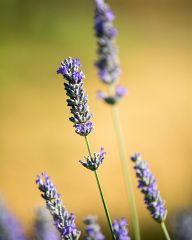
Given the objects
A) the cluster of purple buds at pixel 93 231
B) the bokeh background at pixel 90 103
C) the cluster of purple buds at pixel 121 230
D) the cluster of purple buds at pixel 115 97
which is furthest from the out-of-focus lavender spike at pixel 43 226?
the bokeh background at pixel 90 103

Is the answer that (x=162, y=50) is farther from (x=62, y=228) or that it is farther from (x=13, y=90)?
(x=62, y=228)

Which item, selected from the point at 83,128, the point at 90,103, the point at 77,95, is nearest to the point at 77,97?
the point at 77,95

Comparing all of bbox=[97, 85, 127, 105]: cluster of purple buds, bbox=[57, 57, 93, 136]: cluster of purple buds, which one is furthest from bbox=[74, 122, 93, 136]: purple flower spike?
bbox=[97, 85, 127, 105]: cluster of purple buds

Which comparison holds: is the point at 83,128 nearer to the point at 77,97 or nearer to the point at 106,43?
the point at 77,97

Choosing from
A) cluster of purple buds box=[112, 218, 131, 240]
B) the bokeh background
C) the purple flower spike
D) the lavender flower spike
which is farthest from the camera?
the bokeh background

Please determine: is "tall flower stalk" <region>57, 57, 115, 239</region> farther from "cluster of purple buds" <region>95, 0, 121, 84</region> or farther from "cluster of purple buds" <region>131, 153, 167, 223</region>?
"cluster of purple buds" <region>95, 0, 121, 84</region>

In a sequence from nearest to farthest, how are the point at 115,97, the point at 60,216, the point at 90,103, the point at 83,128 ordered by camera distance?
1. the point at 60,216
2. the point at 83,128
3. the point at 115,97
4. the point at 90,103
